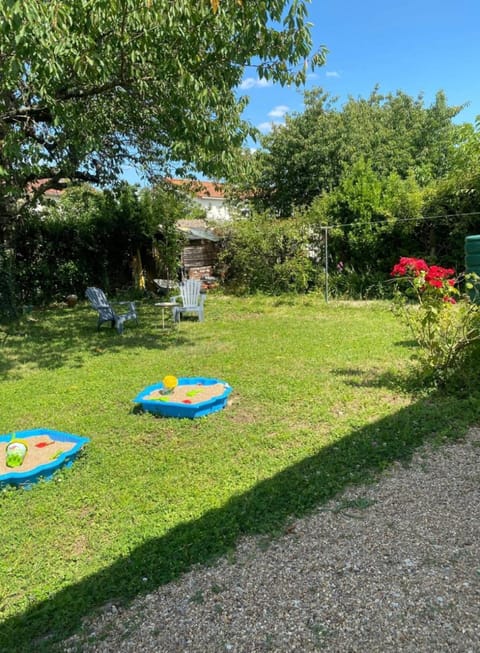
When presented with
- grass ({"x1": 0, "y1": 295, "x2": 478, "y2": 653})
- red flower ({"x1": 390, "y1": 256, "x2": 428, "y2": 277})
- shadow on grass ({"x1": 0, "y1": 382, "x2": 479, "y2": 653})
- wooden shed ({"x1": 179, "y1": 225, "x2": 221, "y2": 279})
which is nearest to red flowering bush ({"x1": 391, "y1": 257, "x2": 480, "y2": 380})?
red flower ({"x1": 390, "y1": 256, "x2": 428, "y2": 277})

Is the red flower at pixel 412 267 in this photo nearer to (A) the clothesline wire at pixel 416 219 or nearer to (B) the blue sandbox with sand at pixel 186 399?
(B) the blue sandbox with sand at pixel 186 399

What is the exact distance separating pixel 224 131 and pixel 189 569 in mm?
5375

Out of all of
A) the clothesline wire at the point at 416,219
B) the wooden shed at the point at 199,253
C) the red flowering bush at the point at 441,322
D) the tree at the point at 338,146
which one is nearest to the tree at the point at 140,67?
the red flowering bush at the point at 441,322

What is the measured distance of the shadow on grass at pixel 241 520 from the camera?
1776 mm

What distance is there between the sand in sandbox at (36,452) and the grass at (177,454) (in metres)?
0.15

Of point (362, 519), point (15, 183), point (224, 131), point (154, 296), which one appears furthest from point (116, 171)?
point (362, 519)

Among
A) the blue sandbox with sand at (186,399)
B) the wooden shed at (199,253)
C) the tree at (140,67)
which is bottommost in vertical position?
the blue sandbox with sand at (186,399)

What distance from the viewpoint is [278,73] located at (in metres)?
5.66

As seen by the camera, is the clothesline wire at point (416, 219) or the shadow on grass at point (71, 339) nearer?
the shadow on grass at point (71, 339)

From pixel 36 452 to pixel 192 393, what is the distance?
1397 millimetres

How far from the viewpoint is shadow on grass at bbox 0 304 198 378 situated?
644 cm

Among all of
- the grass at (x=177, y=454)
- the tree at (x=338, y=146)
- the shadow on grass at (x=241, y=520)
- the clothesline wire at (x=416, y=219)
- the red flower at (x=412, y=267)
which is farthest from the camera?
the tree at (x=338, y=146)

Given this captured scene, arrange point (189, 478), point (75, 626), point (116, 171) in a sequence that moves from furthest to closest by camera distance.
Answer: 1. point (116, 171)
2. point (189, 478)
3. point (75, 626)

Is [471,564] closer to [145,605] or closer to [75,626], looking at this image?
[145,605]
